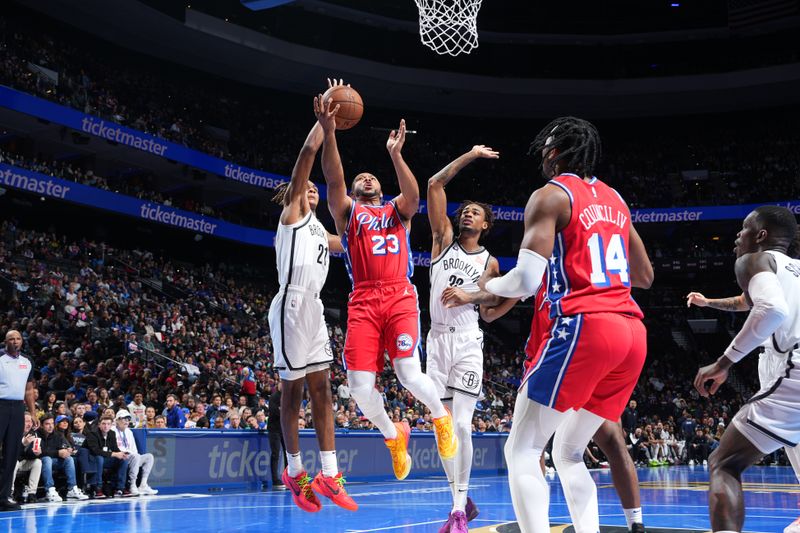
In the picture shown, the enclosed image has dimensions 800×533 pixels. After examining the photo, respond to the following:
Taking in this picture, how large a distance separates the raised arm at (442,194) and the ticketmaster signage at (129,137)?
18151 mm

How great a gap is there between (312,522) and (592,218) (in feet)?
15.9

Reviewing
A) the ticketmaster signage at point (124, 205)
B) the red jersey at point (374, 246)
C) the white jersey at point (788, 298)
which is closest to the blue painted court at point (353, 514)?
the red jersey at point (374, 246)

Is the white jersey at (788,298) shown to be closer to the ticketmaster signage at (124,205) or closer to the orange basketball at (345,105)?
the orange basketball at (345,105)

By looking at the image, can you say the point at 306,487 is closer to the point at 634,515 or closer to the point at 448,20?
the point at 634,515

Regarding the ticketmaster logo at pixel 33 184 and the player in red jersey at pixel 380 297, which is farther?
the ticketmaster logo at pixel 33 184

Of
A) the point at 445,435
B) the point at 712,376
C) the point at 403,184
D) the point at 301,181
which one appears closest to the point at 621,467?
the point at 712,376

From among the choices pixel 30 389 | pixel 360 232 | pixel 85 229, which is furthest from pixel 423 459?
pixel 85 229

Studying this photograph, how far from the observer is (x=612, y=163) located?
36562 mm

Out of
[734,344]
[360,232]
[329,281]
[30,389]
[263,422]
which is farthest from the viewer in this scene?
[329,281]

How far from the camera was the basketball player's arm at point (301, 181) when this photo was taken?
6.10m

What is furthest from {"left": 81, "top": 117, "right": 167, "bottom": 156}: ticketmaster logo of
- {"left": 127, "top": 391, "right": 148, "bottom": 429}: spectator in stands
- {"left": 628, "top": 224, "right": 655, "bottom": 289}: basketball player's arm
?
{"left": 628, "top": 224, "right": 655, "bottom": 289}: basketball player's arm

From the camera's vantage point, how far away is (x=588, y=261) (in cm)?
388

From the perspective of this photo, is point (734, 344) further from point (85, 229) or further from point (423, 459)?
point (85, 229)

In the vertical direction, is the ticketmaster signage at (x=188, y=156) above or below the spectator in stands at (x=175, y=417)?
above
